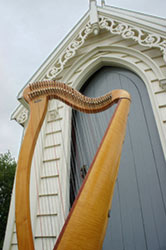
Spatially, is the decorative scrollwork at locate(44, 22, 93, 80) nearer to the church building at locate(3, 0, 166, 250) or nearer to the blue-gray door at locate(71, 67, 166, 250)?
the church building at locate(3, 0, 166, 250)

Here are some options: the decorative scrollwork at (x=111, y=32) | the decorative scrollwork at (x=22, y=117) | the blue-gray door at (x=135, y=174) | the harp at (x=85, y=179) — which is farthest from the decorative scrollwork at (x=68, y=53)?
the harp at (x=85, y=179)

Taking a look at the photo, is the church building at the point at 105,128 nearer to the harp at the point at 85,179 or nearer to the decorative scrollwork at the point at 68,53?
the decorative scrollwork at the point at 68,53

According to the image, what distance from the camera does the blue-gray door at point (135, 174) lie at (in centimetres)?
156

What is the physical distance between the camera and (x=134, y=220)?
63.8 inches

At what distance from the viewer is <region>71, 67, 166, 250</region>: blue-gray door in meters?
1.56

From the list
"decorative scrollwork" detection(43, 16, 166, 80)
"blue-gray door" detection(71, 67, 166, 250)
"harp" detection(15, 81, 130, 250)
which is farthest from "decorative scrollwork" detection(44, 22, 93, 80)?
Result: "harp" detection(15, 81, 130, 250)

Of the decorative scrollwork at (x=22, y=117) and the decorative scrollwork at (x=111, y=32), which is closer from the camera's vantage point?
the decorative scrollwork at (x=111, y=32)

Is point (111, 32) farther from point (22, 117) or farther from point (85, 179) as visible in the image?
point (85, 179)

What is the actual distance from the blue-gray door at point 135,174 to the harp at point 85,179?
0.97 m

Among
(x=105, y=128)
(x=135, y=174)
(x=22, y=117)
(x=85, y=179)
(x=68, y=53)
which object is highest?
(x=68, y=53)

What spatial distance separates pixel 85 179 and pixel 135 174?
138cm

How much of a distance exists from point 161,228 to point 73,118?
1883mm

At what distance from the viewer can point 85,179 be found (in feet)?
2.15

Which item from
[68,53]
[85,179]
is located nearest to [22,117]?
[68,53]
